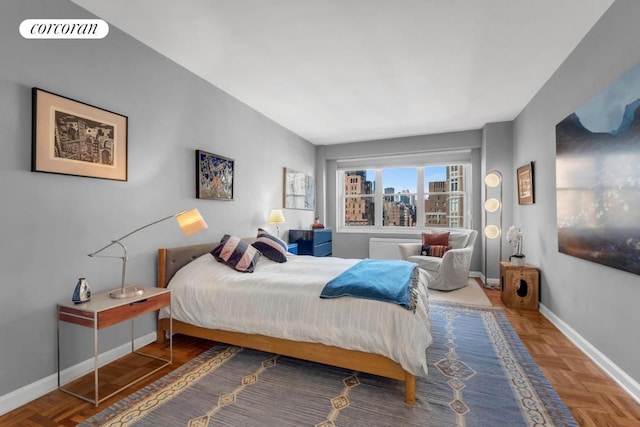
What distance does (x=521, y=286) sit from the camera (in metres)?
3.62

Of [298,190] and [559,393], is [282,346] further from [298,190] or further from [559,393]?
[298,190]

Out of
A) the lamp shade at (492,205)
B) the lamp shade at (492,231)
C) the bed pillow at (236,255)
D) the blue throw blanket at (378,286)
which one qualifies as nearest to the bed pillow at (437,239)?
the lamp shade at (492,231)

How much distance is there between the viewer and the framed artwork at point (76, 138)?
189cm

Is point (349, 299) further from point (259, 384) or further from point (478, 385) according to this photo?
point (478, 385)

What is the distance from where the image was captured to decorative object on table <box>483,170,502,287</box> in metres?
4.60

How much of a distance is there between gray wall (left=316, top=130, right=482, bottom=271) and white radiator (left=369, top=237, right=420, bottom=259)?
16cm

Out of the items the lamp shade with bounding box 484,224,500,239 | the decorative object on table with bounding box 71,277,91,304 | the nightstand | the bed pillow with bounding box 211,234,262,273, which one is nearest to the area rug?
the lamp shade with bounding box 484,224,500,239

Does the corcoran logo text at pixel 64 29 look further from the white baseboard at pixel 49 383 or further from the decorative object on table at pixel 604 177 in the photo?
the decorative object on table at pixel 604 177

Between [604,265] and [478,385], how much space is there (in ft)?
4.33

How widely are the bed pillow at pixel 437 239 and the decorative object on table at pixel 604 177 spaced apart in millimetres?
2081

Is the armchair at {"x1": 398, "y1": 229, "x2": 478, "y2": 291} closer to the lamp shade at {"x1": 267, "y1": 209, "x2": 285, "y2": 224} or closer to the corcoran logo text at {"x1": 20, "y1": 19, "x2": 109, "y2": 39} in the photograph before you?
the lamp shade at {"x1": 267, "y1": 209, "x2": 285, "y2": 224}

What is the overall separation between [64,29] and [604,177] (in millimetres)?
3973

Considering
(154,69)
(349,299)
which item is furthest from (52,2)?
(349,299)

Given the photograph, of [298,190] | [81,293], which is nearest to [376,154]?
[298,190]
